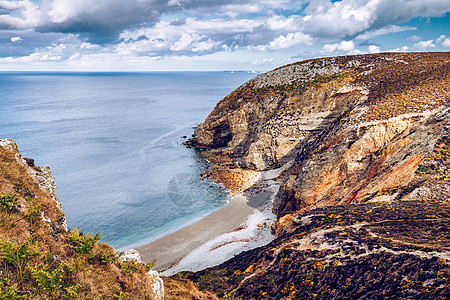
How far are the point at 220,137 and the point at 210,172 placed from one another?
15412mm

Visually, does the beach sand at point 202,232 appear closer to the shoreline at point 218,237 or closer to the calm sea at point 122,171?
the shoreline at point 218,237

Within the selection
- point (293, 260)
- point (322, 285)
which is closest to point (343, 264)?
point (322, 285)

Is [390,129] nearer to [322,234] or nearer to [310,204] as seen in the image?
[310,204]

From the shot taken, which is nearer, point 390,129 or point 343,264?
point 343,264

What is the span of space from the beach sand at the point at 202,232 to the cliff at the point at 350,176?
592 centimetres

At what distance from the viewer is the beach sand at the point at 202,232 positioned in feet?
94.8

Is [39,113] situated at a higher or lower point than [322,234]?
higher

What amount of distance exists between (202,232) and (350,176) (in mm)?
18220

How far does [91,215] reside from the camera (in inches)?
1441

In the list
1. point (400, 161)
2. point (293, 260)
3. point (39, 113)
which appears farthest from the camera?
point (39, 113)

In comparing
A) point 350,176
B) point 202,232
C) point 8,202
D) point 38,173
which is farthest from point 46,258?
point 350,176

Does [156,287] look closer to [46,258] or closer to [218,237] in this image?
[46,258]

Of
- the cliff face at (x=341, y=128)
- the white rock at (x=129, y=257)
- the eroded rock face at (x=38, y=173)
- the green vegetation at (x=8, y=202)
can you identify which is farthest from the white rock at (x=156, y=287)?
the cliff face at (x=341, y=128)

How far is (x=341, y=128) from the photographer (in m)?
32.6
